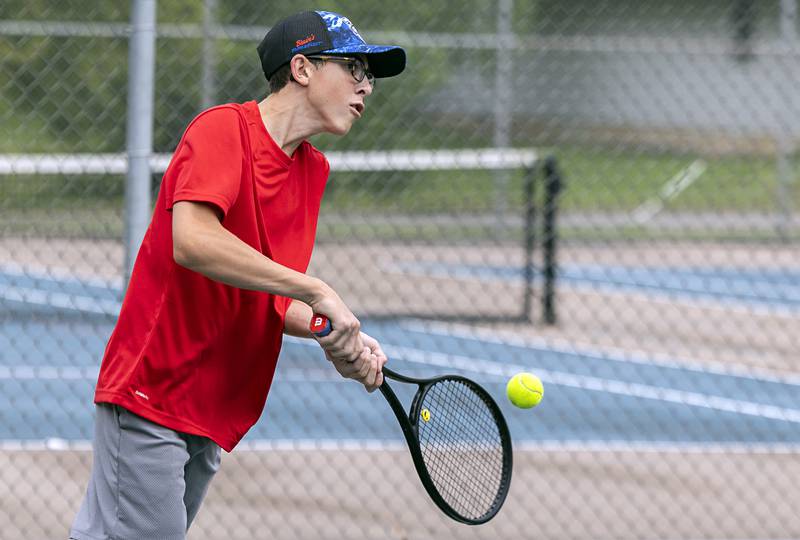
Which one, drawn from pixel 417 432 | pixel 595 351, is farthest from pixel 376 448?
pixel 595 351

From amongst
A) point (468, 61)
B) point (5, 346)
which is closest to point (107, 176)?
point (5, 346)

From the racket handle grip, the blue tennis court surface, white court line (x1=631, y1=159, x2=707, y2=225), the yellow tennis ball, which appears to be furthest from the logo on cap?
white court line (x1=631, y1=159, x2=707, y2=225)

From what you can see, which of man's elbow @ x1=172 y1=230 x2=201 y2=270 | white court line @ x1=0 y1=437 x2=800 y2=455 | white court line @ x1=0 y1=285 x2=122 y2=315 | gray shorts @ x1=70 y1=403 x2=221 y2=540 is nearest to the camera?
man's elbow @ x1=172 y1=230 x2=201 y2=270

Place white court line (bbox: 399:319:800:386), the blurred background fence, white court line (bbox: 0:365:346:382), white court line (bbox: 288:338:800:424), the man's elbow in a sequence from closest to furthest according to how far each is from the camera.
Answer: the man's elbow < the blurred background fence < white court line (bbox: 288:338:800:424) < white court line (bbox: 0:365:346:382) < white court line (bbox: 399:319:800:386)

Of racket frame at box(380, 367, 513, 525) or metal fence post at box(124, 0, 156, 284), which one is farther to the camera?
metal fence post at box(124, 0, 156, 284)

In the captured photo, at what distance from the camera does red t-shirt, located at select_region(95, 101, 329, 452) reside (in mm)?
2760

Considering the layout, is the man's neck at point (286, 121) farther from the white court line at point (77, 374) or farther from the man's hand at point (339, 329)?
the white court line at point (77, 374)

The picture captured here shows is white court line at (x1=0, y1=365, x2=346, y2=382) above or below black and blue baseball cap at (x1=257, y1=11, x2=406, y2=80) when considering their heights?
below

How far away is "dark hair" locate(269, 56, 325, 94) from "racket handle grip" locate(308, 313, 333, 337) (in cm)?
57

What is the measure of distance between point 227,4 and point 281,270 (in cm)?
1217

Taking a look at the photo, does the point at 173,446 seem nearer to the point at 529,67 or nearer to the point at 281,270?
the point at 281,270

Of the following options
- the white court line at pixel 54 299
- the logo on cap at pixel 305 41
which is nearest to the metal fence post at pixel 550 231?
the white court line at pixel 54 299

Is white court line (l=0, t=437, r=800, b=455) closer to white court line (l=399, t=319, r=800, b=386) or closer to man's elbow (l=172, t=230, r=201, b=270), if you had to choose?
white court line (l=399, t=319, r=800, b=386)

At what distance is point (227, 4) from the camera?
14.4 metres
